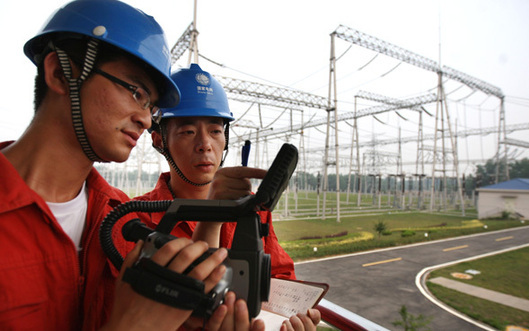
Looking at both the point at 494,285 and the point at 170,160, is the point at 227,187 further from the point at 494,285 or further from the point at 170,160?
the point at 494,285

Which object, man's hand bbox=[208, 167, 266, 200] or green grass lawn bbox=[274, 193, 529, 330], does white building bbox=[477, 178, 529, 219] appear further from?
man's hand bbox=[208, 167, 266, 200]

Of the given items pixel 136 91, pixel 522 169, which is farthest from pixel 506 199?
pixel 136 91

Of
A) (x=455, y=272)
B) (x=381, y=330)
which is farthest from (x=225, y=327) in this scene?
(x=455, y=272)

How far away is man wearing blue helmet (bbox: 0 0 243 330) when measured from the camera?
74 centimetres

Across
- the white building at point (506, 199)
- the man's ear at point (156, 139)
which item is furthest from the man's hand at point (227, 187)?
the white building at point (506, 199)

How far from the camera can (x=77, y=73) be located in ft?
2.82

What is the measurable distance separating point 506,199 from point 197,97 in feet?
46.8

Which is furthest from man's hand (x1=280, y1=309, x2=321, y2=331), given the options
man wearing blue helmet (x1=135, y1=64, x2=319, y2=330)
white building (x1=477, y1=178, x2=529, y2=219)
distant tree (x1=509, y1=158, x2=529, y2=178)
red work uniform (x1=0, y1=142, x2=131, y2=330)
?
distant tree (x1=509, y1=158, x2=529, y2=178)

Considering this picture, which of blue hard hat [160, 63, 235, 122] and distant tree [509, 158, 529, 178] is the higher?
distant tree [509, 158, 529, 178]

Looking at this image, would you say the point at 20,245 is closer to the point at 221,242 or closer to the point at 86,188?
the point at 86,188

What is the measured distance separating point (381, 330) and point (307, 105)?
1256 centimetres

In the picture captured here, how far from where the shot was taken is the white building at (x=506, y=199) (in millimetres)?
9906

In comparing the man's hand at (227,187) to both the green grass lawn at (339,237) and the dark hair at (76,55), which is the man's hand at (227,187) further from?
the green grass lawn at (339,237)

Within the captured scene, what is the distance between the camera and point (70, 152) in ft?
2.91
